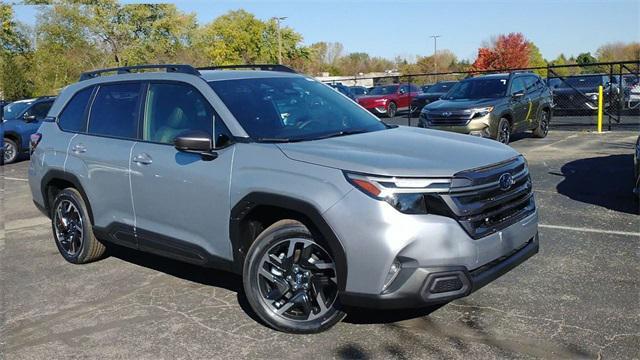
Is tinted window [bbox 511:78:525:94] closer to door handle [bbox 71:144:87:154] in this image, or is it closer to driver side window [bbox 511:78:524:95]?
driver side window [bbox 511:78:524:95]

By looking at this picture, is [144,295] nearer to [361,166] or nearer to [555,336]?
[361,166]

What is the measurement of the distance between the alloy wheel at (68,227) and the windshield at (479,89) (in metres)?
10.2

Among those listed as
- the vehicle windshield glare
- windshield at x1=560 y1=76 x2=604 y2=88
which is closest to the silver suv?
windshield at x1=560 y1=76 x2=604 y2=88

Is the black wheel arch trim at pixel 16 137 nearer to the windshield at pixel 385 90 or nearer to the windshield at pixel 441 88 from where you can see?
the windshield at pixel 385 90

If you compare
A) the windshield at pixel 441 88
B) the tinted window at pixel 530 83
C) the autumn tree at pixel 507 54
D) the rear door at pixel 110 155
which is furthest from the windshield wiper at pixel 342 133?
the autumn tree at pixel 507 54

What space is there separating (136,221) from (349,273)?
2.13m

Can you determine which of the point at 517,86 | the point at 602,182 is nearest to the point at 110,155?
the point at 602,182

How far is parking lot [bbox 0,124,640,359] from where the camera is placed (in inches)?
147

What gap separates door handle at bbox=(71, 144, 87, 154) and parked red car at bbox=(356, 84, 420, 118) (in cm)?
2148

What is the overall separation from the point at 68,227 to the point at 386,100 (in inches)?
882

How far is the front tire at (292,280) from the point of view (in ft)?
12.6

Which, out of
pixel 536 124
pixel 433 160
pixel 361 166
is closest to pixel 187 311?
pixel 361 166

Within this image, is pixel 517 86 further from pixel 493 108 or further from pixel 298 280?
pixel 298 280

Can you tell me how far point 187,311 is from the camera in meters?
4.48
